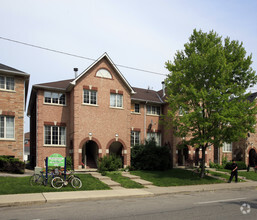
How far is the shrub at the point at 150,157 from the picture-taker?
2486cm

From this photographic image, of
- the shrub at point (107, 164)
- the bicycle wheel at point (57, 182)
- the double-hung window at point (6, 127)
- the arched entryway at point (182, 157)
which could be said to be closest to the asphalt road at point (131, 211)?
the bicycle wheel at point (57, 182)

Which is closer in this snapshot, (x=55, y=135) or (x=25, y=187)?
(x=25, y=187)

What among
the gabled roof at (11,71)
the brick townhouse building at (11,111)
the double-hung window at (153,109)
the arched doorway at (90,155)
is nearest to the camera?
the gabled roof at (11,71)

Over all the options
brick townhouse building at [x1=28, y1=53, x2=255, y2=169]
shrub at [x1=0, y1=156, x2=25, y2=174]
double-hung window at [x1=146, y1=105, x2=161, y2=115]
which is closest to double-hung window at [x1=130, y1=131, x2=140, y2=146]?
brick townhouse building at [x1=28, y1=53, x2=255, y2=169]

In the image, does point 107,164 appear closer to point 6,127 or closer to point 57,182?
point 57,182

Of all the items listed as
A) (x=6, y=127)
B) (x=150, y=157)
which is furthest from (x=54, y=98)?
(x=150, y=157)

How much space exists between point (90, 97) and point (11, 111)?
6.54m

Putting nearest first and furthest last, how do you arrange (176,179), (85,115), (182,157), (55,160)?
(55,160)
(176,179)
(85,115)
(182,157)

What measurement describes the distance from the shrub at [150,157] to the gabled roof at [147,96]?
16.0ft

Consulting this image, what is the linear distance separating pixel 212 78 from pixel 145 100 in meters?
9.16

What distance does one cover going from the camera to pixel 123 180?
1905 cm

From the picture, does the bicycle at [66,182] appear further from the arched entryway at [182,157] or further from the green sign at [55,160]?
the arched entryway at [182,157]

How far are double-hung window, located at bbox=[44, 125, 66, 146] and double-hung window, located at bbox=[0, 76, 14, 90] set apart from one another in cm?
456

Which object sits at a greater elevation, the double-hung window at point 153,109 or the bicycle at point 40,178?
the double-hung window at point 153,109
